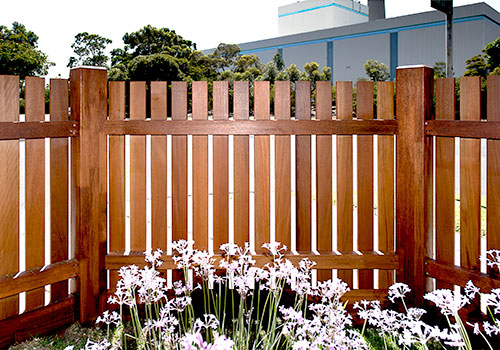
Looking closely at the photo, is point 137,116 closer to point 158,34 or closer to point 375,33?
point 375,33

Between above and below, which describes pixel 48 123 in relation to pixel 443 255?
above

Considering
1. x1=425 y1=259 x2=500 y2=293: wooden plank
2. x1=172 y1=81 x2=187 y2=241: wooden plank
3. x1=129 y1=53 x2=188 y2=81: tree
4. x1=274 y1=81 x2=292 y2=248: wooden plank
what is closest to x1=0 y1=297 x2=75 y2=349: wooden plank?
x1=172 y1=81 x2=187 y2=241: wooden plank

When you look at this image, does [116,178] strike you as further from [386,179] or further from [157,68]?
[157,68]

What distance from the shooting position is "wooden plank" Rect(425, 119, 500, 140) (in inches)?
79.4

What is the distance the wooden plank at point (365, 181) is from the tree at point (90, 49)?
29795 mm

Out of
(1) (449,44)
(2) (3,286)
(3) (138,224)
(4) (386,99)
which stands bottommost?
(2) (3,286)

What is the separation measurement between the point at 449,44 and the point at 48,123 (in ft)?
48.5

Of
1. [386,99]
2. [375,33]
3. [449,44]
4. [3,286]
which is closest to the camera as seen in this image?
[3,286]

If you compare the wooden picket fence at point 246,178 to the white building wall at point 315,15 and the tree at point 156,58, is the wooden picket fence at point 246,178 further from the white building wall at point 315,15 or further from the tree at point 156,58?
the white building wall at point 315,15

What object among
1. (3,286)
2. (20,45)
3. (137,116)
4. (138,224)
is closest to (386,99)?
(137,116)

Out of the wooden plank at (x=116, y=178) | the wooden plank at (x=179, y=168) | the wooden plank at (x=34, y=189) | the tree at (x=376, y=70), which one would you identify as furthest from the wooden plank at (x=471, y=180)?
the tree at (x=376, y=70)

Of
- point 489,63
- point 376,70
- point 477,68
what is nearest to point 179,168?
point 477,68

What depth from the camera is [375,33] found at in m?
23.0

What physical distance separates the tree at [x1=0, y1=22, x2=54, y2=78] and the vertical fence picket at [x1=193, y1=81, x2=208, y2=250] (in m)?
26.5
